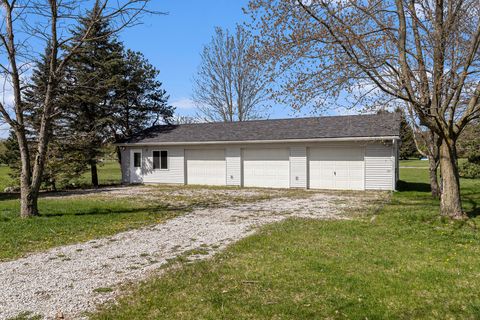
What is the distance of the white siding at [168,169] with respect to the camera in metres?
20.2

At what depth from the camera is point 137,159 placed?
70.3 feet

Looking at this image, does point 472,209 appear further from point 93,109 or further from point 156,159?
point 93,109

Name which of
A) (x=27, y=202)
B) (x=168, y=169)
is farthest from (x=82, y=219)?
(x=168, y=169)

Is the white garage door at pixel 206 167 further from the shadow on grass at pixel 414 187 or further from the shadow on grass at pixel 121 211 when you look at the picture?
the shadow on grass at pixel 414 187

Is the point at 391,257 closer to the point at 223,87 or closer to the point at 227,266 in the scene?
the point at 227,266

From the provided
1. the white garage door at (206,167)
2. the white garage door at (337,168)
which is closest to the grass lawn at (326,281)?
the white garage door at (337,168)

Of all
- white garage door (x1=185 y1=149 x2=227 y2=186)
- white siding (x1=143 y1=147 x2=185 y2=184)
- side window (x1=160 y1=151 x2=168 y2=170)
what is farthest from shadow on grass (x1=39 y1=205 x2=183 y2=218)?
side window (x1=160 y1=151 x2=168 y2=170)

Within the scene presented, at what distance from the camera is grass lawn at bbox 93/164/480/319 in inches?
149

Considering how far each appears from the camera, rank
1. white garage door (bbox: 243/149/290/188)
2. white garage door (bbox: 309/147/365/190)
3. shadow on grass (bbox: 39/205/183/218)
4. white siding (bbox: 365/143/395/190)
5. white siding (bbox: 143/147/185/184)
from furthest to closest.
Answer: white siding (bbox: 143/147/185/184) → white garage door (bbox: 243/149/290/188) → white garage door (bbox: 309/147/365/190) → white siding (bbox: 365/143/395/190) → shadow on grass (bbox: 39/205/183/218)

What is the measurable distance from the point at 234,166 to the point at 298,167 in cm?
337

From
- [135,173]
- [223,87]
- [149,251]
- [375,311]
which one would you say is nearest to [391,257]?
[375,311]

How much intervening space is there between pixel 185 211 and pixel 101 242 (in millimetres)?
3992

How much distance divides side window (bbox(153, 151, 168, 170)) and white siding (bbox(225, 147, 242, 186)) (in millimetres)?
3792

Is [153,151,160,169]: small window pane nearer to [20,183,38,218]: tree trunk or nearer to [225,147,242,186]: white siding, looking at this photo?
[225,147,242,186]: white siding
